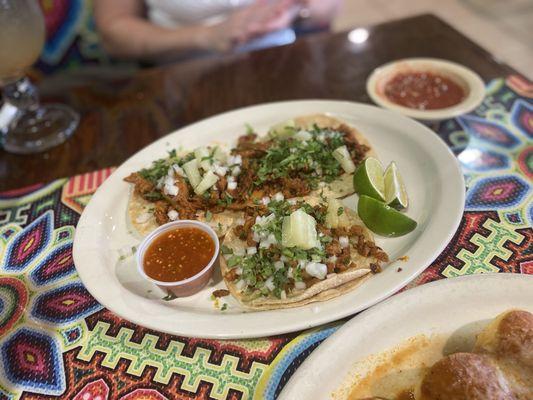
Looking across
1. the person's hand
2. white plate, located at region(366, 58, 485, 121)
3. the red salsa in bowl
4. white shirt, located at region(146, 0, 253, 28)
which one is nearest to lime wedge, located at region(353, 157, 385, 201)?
white plate, located at region(366, 58, 485, 121)

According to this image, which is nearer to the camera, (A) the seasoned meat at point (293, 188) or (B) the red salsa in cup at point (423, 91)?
(A) the seasoned meat at point (293, 188)

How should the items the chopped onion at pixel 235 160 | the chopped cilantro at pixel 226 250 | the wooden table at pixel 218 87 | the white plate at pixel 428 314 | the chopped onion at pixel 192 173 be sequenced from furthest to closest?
the wooden table at pixel 218 87, the chopped onion at pixel 235 160, the chopped onion at pixel 192 173, the chopped cilantro at pixel 226 250, the white plate at pixel 428 314

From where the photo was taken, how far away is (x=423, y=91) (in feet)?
9.27

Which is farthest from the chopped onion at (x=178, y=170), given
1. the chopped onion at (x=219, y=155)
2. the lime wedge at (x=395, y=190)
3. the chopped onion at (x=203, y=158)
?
the lime wedge at (x=395, y=190)

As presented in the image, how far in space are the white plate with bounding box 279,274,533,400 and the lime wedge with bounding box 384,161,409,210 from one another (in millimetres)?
569

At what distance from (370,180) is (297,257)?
0.62m

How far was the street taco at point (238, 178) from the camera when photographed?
2338mm

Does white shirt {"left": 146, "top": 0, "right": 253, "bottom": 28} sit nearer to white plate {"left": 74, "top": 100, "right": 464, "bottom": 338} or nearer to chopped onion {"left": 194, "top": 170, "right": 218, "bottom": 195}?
white plate {"left": 74, "top": 100, "right": 464, "bottom": 338}

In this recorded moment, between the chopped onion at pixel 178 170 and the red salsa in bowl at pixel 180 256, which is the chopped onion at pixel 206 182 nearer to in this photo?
the chopped onion at pixel 178 170

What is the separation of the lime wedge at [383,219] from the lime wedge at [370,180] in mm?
100

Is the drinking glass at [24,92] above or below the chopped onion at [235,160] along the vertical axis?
above

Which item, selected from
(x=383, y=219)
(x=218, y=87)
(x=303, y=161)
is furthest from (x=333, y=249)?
(x=218, y=87)

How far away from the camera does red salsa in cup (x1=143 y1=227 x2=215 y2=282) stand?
6.42ft

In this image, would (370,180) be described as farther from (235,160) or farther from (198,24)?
(198,24)
